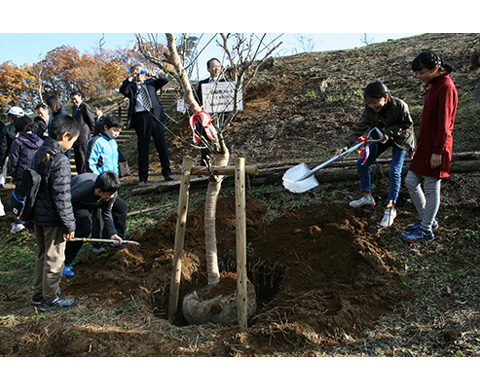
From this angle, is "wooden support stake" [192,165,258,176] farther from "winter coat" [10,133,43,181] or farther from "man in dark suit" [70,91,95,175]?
"man in dark suit" [70,91,95,175]

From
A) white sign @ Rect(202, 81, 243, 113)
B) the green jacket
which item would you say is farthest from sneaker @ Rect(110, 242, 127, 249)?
the green jacket

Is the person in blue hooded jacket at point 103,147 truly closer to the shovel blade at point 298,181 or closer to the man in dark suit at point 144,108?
the man in dark suit at point 144,108

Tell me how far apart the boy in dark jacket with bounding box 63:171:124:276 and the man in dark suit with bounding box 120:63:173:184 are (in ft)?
6.97

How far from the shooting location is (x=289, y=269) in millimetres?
3955

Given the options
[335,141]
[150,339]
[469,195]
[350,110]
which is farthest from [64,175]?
[350,110]

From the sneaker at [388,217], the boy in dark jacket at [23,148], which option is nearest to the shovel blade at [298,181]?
the sneaker at [388,217]

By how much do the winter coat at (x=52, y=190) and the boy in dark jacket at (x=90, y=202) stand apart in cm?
65

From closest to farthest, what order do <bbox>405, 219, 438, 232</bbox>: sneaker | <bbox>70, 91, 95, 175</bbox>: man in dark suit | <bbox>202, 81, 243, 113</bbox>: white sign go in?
<bbox>202, 81, 243, 113</bbox>: white sign < <bbox>405, 219, 438, 232</bbox>: sneaker < <bbox>70, 91, 95, 175</bbox>: man in dark suit

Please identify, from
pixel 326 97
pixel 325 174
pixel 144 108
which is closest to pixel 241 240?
pixel 325 174

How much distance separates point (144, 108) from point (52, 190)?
3.32 metres

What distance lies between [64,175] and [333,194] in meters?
3.46

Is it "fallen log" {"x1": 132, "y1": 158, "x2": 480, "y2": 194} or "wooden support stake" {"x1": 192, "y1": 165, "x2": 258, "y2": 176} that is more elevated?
"wooden support stake" {"x1": 192, "y1": 165, "x2": 258, "y2": 176}

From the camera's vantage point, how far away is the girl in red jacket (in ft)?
11.3

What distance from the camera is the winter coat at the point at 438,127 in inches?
136
